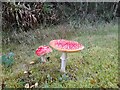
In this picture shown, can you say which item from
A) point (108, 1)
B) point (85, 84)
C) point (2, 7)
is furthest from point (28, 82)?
point (108, 1)

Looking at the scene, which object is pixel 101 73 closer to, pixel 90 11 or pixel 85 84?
pixel 85 84

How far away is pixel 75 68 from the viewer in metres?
2.15

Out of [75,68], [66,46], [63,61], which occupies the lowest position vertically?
[75,68]

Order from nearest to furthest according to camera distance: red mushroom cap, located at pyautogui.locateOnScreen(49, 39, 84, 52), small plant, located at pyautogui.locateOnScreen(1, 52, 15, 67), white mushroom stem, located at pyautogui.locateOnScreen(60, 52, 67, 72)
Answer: red mushroom cap, located at pyautogui.locateOnScreen(49, 39, 84, 52) → white mushroom stem, located at pyautogui.locateOnScreen(60, 52, 67, 72) → small plant, located at pyautogui.locateOnScreen(1, 52, 15, 67)

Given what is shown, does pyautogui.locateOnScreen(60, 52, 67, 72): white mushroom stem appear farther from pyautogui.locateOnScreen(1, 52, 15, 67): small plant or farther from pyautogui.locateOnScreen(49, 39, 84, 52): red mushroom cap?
pyautogui.locateOnScreen(1, 52, 15, 67): small plant

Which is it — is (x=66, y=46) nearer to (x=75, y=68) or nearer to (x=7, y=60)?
(x=75, y=68)

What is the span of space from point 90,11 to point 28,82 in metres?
2.61

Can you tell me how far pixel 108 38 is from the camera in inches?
123

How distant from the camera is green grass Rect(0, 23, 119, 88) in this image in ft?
6.48

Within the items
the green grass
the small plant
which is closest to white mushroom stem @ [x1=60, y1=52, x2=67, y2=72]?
the green grass

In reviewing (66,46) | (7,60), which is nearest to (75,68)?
(66,46)

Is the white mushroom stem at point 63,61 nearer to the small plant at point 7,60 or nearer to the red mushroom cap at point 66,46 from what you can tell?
the red mushroom cap at point 66,46

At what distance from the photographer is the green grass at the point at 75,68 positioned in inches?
77.7

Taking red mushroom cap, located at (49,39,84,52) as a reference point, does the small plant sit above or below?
below
